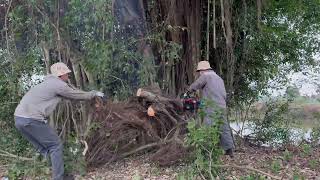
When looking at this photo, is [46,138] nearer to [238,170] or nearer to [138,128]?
[138,128]

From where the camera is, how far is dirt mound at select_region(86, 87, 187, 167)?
280 inches

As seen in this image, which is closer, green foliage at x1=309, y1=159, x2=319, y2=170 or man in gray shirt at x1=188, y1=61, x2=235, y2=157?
green foliage at x1=309, y1=159, x2=319, y2=170

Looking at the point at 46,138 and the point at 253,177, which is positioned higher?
the point at 46,138

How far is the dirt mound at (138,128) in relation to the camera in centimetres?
711

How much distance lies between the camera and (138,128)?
24.3ft

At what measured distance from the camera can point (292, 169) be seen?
6.99 meters

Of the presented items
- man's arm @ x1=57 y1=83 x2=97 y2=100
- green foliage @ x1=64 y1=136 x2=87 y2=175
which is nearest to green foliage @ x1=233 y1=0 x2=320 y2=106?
green foliage @ x1=64 y1=136 x2=87 y2=175

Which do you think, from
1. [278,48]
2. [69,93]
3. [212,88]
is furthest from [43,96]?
[278,48]

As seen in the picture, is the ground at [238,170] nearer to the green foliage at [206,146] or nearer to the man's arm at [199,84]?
the green foliage at [206,146]

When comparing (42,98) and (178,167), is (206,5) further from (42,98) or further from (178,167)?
(42,98)

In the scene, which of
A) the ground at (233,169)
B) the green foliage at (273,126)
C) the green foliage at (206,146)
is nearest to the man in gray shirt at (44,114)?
the ground at (233,169)

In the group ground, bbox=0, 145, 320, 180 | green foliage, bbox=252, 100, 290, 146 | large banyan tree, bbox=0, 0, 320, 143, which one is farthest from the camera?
green foliage, bbox=252, 100, 290, 146

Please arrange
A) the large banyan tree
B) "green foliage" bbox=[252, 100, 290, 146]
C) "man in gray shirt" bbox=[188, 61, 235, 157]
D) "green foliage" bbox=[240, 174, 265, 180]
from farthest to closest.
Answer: "green foliage" bbox=[252, 100, 290, 146], "man in gray shirt" bbox=[188, 61, 235, 157], the large banyan tree, "green foliage" bbox=[240, 174, 265, 180]

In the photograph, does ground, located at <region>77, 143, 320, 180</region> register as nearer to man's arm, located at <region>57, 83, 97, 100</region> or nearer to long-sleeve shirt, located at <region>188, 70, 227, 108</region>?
long-sleeve shirt, located at <region>188, 70, 227, 108</region>
